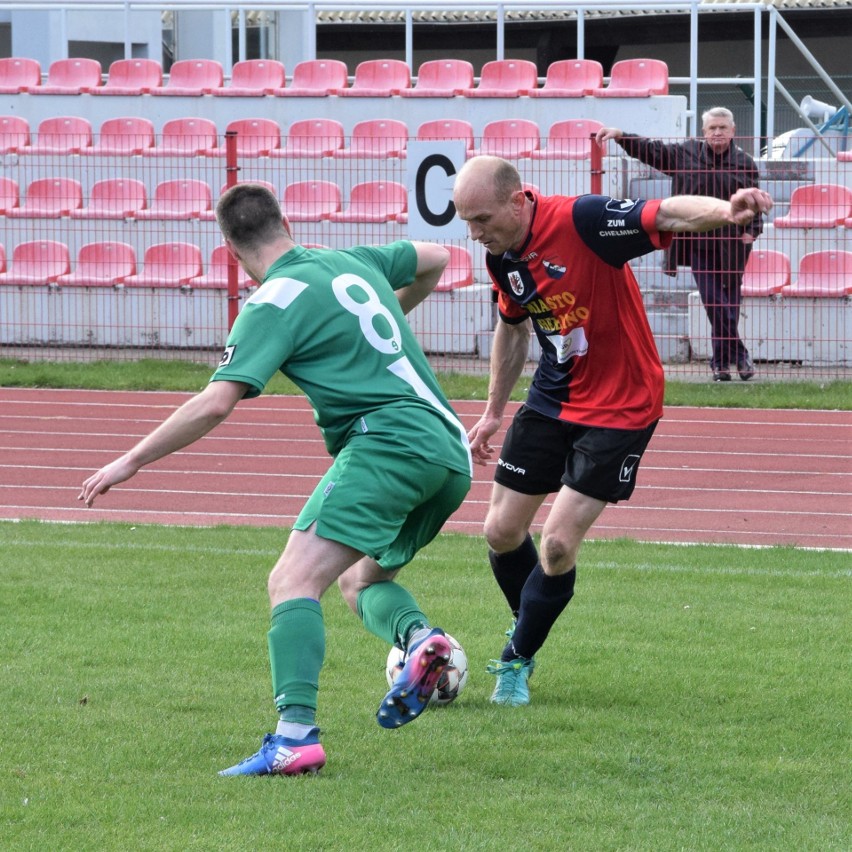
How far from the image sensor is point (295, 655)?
430 cm

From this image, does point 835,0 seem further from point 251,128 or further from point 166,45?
point 251,128

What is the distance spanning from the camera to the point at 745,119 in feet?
84.3

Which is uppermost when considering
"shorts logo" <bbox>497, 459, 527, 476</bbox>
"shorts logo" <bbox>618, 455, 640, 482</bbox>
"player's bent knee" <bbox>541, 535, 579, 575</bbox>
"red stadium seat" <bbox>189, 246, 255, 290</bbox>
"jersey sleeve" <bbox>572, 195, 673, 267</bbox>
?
"jersey sleeve" <bbox>572, 195, 673, 267</bbox>

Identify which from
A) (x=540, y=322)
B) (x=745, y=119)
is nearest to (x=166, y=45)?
(x=745, y=119)

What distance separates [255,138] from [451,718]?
12.5 meters

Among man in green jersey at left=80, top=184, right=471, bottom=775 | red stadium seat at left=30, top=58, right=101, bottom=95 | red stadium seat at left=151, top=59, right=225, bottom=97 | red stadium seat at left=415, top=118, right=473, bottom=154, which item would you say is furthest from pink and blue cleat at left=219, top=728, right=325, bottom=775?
red stadium seat at left=30, top=58, right=101, bottom=95

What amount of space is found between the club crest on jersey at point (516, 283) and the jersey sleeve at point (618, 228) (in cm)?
29

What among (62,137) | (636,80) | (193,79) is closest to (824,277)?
(636,80)

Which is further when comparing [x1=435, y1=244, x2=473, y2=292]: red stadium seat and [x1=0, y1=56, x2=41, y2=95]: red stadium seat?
[x1=0, y1=56, x2=41, y2=95]: red stadium seat

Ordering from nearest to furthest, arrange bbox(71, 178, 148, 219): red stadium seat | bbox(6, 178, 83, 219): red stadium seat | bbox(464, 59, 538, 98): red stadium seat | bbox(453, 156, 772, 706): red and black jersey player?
bbox(453, 156, 772, 706): red and black jersey player → bbox(71, 178, 148, 219): red stadium seat → bbox(6, 178, 83, 219): red stadium seat → bbox(464, 59, 538, 98): red stadium seat

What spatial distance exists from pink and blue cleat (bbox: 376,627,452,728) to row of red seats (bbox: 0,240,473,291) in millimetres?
11503

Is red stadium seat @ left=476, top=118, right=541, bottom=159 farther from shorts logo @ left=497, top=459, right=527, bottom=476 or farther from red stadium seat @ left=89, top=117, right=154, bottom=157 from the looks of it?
shorts logo @ left=497, top=459, right=527, bottom=476

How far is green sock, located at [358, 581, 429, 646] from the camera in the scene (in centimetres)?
464

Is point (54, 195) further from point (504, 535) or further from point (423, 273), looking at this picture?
point (423, 273)
